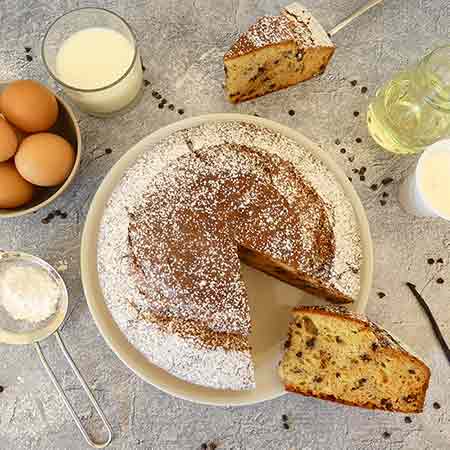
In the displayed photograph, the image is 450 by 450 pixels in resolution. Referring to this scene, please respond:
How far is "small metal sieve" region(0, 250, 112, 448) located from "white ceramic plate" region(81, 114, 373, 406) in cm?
20

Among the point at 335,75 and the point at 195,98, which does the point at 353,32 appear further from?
the point at 195,98

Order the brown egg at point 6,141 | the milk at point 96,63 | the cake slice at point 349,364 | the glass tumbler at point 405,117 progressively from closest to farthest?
1. the brown egg at point 6,141
2. the cake slice at point 349,364
3. the milk at point 96,63
4. the glass tumbler at point 405,117

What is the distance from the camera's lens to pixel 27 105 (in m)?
2.37

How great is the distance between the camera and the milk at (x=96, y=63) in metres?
2.54

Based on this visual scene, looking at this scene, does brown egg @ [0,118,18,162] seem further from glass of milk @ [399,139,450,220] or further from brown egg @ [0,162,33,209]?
glass of milk @ [399,139,450,220]

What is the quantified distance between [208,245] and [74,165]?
0.68 metres

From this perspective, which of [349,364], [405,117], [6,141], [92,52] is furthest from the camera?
[405,117]

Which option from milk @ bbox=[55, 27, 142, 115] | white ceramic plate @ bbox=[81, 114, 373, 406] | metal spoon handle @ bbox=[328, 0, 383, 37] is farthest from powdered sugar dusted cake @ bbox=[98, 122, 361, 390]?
metal spoon handle @ bbox=[328, 0, 383, 37]

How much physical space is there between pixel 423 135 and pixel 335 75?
0.51 metres

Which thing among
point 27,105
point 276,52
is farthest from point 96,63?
point 276,52

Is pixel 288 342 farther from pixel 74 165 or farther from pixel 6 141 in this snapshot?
pixel 6 141

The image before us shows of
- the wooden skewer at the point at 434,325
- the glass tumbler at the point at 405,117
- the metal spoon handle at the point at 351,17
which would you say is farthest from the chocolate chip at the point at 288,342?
the metal spoon handle at the point at 351,17

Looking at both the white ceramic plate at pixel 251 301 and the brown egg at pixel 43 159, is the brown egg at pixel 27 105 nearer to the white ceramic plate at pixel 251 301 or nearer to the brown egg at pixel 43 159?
the brown egg at pixel 43 159

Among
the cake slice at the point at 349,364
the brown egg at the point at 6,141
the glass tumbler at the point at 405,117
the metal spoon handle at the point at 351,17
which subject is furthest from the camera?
the metal spoon handle at the point at 351,17
